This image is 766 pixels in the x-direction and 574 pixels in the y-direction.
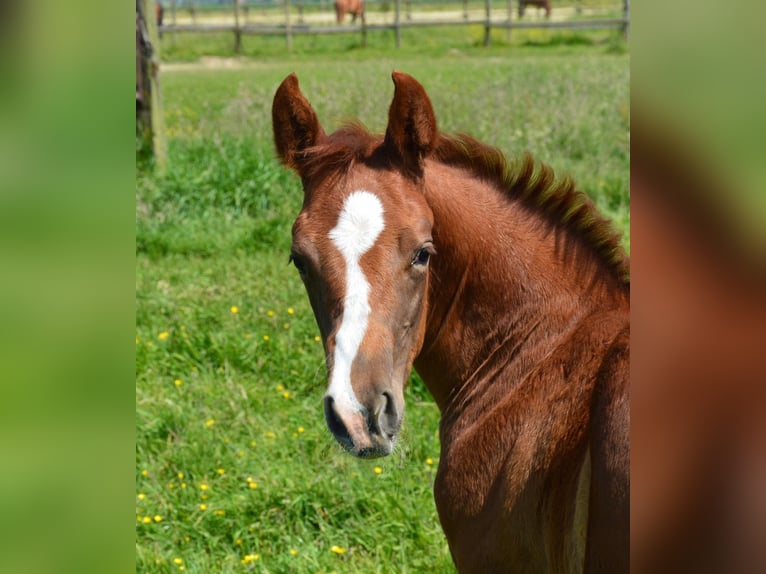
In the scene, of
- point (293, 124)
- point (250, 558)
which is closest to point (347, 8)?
point (250, 558)

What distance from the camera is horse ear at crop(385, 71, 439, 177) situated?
235cm

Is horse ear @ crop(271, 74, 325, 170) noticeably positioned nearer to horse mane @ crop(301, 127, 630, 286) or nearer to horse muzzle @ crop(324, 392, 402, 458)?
horse mane @ crop(301, 127, 630, 286)

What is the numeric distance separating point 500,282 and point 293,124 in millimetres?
738

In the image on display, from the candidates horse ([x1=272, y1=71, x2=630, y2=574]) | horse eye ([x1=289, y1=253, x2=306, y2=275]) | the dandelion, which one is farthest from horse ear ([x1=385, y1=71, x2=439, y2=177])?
the dandelion

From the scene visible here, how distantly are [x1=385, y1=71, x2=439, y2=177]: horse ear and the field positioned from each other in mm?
443

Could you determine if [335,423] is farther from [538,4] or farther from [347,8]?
[347,8]

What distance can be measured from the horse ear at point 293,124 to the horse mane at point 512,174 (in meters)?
0.05

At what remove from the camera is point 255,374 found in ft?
15.3

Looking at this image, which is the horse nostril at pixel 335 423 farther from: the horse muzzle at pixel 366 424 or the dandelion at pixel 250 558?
the dandelion at pixel 250 558
